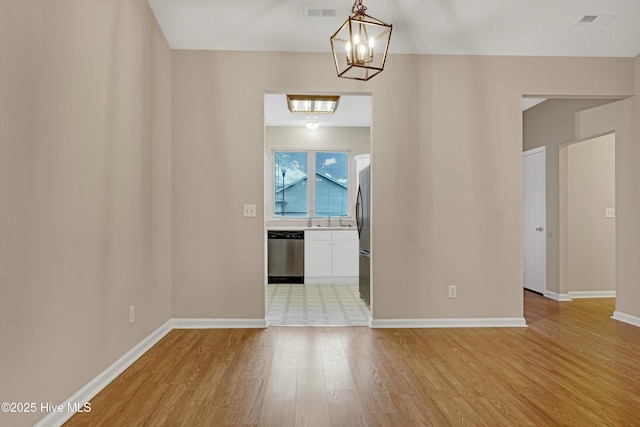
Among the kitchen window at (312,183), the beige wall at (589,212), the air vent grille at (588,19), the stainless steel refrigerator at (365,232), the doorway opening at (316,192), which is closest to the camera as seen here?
the air vent grille at (588,19)

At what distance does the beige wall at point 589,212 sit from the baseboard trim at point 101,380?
5012 millimetres

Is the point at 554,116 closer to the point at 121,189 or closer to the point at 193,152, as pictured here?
the point at 193,152

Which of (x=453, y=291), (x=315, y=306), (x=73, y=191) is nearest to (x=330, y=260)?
(x=315, y=306)

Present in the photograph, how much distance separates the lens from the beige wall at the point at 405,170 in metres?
3.87

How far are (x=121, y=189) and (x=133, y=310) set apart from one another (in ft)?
2.99

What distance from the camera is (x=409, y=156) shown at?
3941mm

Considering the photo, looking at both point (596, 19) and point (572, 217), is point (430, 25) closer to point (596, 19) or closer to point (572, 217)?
point (596, 19)

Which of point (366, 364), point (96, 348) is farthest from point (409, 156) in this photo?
point (96, 348)

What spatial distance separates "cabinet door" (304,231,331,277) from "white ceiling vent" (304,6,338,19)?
142 inches

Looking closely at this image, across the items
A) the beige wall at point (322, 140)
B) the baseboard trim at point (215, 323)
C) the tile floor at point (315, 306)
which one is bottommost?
the tile floor at point (315, 306)

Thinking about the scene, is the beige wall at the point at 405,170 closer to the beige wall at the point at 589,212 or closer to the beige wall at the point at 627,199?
the beige wall at the point at 627,199

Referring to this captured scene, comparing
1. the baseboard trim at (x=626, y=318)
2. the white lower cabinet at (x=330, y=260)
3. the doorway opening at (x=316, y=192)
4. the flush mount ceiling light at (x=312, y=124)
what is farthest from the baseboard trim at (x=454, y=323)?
the flush mount ceiling light at (x=312, y=124)

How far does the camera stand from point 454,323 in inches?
154

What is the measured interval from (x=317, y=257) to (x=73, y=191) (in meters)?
4.48
